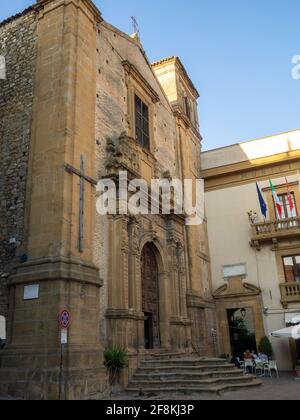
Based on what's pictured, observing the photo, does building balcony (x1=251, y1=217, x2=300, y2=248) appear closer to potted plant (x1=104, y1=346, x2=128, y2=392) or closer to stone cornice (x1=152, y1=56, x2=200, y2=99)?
stone cornice (x1=152, y1=56, x2=200, y2=99)

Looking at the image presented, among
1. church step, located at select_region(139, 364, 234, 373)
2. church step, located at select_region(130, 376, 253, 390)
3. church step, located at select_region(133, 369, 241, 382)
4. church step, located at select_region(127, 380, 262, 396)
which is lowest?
church step, located at select_region(127, 380, 262, 396)

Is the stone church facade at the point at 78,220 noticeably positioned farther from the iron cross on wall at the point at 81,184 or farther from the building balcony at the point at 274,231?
the building balcony at the point at 274,231

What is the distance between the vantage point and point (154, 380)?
11.2m

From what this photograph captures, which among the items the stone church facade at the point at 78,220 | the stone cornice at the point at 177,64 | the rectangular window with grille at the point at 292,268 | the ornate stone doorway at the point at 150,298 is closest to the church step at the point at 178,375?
the stone church facade at the point at 78,220

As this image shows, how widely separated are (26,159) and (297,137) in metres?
Result: 15.0

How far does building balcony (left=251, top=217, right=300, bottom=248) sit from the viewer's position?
761 inches

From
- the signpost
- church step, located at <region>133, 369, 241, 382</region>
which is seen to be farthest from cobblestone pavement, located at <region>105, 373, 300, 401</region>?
the signpost

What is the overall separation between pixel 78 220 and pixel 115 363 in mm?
3737

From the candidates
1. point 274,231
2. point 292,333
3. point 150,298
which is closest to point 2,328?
point 150,298

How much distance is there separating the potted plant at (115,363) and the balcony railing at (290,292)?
10279 millimetres

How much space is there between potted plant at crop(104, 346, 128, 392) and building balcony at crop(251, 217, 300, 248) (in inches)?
429

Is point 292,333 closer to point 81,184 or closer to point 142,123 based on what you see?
point 81,184

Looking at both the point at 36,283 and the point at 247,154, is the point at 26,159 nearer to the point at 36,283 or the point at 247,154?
the point at 36,283

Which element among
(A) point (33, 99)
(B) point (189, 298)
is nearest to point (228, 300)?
(B) point (189, 298)
